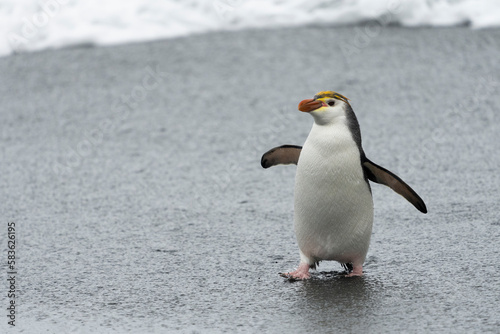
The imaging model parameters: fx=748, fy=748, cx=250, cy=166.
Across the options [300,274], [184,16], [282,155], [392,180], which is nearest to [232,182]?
[282,155]

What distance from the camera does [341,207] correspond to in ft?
11.0

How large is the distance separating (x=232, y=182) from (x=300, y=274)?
5.59ft

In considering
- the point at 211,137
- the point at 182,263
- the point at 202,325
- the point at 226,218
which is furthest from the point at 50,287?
the point at 211,137

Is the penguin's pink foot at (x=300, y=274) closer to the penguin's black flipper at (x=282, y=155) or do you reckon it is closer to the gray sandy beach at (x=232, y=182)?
the gray sandy beach at (x=232, y=182)

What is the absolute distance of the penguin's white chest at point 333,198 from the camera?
3.33 metres

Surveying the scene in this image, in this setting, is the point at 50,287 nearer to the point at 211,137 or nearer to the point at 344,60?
the point at 211,137

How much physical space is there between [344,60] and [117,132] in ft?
A: 8.01

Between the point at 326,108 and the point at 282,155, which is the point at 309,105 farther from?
the point at 282,155

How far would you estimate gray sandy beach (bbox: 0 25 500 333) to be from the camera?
3.08m

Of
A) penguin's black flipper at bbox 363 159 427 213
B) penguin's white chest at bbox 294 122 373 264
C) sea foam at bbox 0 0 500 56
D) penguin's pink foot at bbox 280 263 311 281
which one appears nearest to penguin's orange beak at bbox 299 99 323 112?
penguin's white chest at bbox 294 122 373 264

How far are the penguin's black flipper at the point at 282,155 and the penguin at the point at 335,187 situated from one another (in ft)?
0.70

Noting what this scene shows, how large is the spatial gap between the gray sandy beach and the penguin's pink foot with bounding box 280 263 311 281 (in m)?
0.06

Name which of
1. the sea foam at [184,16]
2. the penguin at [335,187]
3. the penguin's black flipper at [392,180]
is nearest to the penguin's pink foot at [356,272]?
the penguin at [335,187]

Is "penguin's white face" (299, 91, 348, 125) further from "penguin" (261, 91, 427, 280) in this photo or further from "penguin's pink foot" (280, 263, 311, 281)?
"penguin's pink foot" (280, 263, 311, 281)
